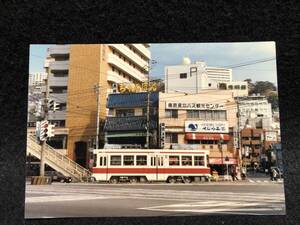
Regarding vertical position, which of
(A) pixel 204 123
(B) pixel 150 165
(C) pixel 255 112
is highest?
(C) pixel 255 112

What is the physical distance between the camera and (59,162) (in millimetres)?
3119

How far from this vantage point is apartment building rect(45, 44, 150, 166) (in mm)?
3168

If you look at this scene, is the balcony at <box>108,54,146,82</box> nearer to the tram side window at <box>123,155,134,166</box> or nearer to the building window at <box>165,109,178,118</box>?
the building window at <box>165,109,178,118</box>

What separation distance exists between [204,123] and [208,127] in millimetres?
73

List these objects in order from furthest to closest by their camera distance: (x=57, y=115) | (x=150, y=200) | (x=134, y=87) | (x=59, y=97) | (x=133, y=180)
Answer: (x=133, y=180) → (x=134, y=87) → (x=59, y=97) → (x=57, y=115) → (x=150, y=200)

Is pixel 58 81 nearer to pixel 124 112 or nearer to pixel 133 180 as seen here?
pixel 124 112

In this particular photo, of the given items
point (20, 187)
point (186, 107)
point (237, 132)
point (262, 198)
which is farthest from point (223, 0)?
point (20, 187)

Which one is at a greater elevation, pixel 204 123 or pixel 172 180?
pixel 204 123

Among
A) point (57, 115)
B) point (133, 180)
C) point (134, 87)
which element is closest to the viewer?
point (57, 115)

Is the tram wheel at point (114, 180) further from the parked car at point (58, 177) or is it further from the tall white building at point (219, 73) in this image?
the tall white building at point (219, 73)

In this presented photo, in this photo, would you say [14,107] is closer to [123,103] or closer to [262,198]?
[123,103]

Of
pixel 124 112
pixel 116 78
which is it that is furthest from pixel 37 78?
pixel 124 112

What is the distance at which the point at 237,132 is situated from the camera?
132 inches

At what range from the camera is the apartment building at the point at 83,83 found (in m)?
3.17
